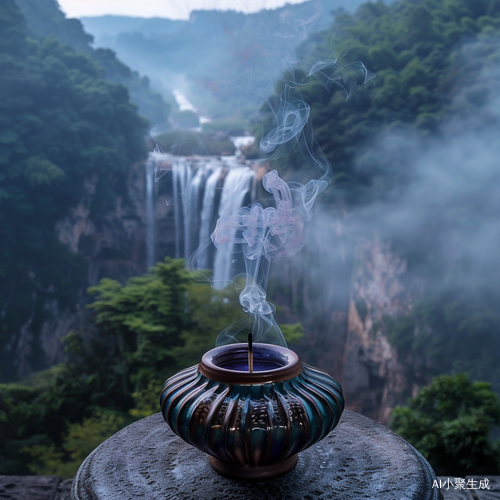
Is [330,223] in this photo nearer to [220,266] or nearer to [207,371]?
[220,266]

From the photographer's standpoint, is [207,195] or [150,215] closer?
[207,195]

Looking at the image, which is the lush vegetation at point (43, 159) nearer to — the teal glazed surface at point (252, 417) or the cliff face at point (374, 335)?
the cliff face at point (374, 335)

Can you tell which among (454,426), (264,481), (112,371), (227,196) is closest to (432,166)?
(227,196)

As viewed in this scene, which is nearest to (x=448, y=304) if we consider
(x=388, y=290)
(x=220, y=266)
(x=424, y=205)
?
(x=388, y=290)

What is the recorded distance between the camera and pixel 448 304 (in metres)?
7.27

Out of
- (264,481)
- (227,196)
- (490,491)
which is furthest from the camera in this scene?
(227,196)

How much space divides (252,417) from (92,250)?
34.7 feet

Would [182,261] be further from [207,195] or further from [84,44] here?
[84,44]

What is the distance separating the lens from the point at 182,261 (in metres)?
6.60

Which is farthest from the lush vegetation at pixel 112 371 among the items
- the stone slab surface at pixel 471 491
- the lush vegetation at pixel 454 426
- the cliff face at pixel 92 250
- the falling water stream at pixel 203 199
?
the stone slab surface at pixel 471 491

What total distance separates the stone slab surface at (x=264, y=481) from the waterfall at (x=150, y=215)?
10389 mm

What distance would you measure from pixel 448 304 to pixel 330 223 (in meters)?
2.67

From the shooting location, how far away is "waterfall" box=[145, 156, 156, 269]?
11.4 metres

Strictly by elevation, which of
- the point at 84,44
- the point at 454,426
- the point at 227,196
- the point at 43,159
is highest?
the point at 84,44
